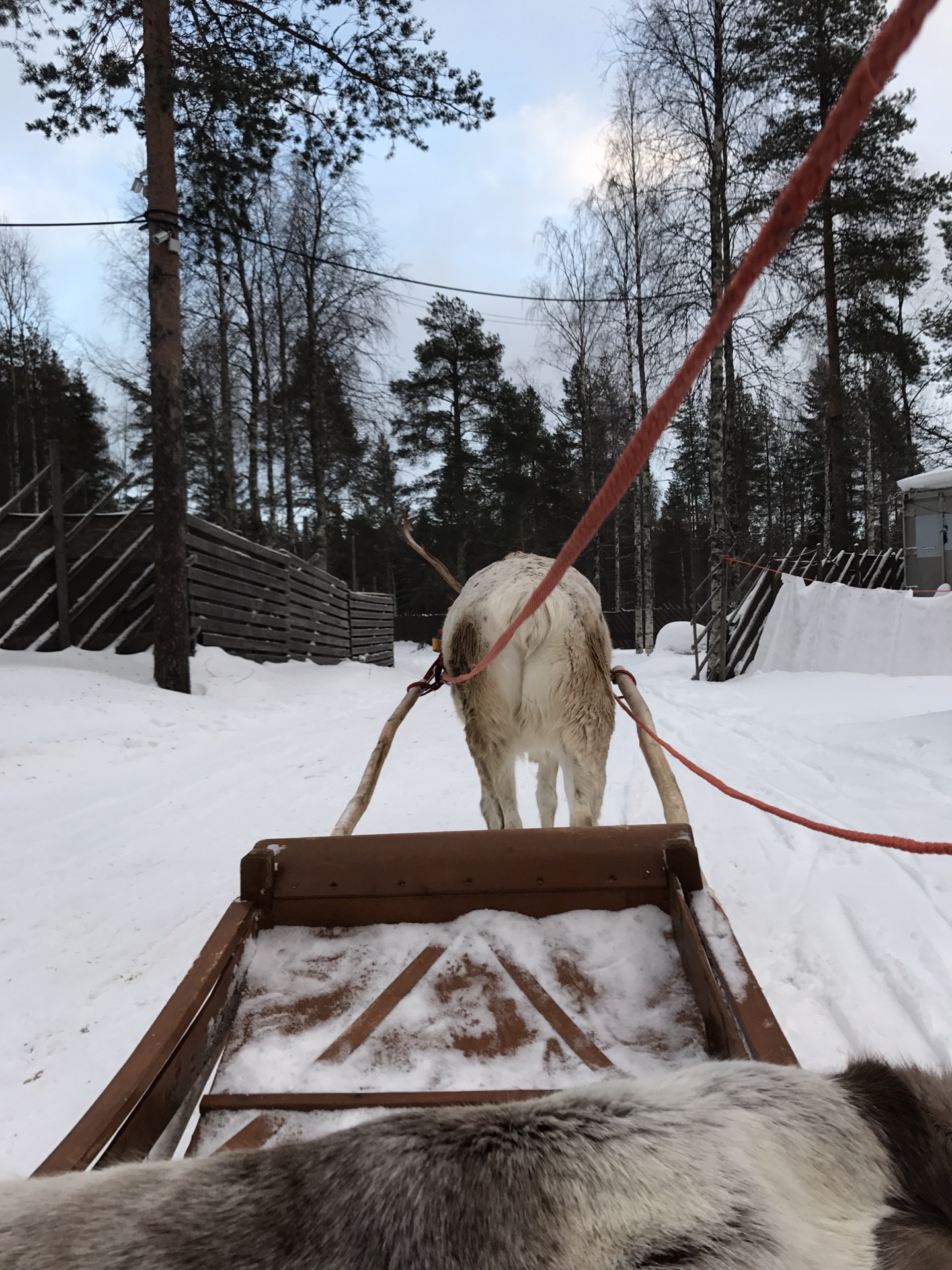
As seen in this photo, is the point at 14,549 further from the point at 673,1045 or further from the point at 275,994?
the point at 673,1045

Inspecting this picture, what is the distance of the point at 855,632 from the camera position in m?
10.2

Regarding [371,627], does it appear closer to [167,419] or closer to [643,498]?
[643,498]

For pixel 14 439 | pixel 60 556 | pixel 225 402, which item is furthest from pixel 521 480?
pixel 14 439

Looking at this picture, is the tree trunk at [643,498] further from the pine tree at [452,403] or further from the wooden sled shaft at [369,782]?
the wooden sled shaft at [369,782]

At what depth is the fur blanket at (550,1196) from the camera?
0.60 meters

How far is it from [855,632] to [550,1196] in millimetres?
11115

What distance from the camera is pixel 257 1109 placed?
4.72 ft

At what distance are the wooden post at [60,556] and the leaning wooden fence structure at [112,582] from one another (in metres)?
0.01

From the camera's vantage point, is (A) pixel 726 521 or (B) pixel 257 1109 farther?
(A) pixel 726 521

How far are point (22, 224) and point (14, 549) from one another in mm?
4563

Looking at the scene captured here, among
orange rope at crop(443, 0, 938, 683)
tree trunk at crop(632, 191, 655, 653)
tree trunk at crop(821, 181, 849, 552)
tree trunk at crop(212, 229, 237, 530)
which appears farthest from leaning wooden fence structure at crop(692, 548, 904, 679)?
tree trunk at crop(212, 229, 237, 530)

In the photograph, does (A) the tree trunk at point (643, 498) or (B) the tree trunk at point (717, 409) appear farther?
(A) the tree trunk at point (643, 498)

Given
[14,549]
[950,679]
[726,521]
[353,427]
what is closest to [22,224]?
[14,549]

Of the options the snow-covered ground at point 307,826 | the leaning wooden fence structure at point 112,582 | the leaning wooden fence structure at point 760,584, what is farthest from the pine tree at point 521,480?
the snow-covered ground at point 307,826
